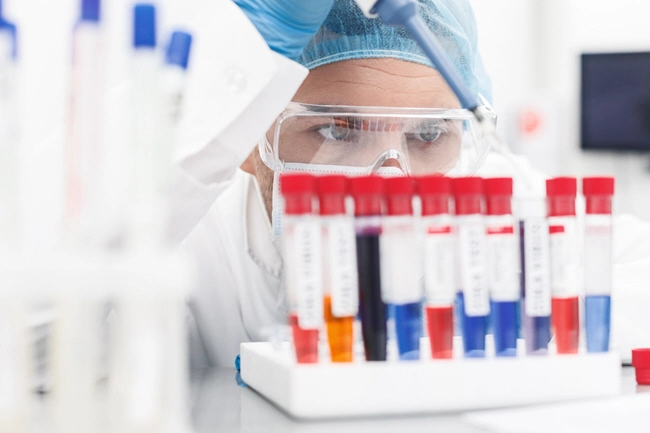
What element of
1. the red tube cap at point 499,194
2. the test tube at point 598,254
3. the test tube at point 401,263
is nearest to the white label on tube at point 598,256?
the test tube at point 598,254

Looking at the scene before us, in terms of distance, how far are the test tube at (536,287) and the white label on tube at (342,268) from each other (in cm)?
20

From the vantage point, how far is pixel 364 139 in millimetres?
1250

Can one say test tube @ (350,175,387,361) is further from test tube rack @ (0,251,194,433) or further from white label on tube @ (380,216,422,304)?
test tube rack @ (0,251,194,433)

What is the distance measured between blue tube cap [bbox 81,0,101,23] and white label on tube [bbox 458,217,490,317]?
412mm

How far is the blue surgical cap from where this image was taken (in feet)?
4.21

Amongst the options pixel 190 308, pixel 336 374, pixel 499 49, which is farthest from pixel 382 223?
pixel 499 49

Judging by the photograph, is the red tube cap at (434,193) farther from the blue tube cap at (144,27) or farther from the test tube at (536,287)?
the blue tube cap at (144,27)

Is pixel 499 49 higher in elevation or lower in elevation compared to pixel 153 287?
higher

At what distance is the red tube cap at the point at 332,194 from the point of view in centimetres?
68

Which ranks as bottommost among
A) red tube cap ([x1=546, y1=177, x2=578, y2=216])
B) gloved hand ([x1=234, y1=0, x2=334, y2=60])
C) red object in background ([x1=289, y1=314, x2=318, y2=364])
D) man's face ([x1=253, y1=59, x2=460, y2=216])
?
red object in background ([x1=289, y1=314, x2=318, y2=364])

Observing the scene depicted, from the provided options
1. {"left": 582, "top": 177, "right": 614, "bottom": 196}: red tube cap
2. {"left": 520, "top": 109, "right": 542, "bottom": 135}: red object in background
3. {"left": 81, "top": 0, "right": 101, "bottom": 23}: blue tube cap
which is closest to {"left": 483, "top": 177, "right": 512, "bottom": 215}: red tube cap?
{"left": 582, "top": 177, "right": 614, "bottom": 196}: red tube cap

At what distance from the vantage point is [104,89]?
22.4 inches

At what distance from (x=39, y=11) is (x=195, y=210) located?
4.09 ft

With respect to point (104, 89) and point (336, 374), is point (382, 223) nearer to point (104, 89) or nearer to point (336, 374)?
point (336, 374)
